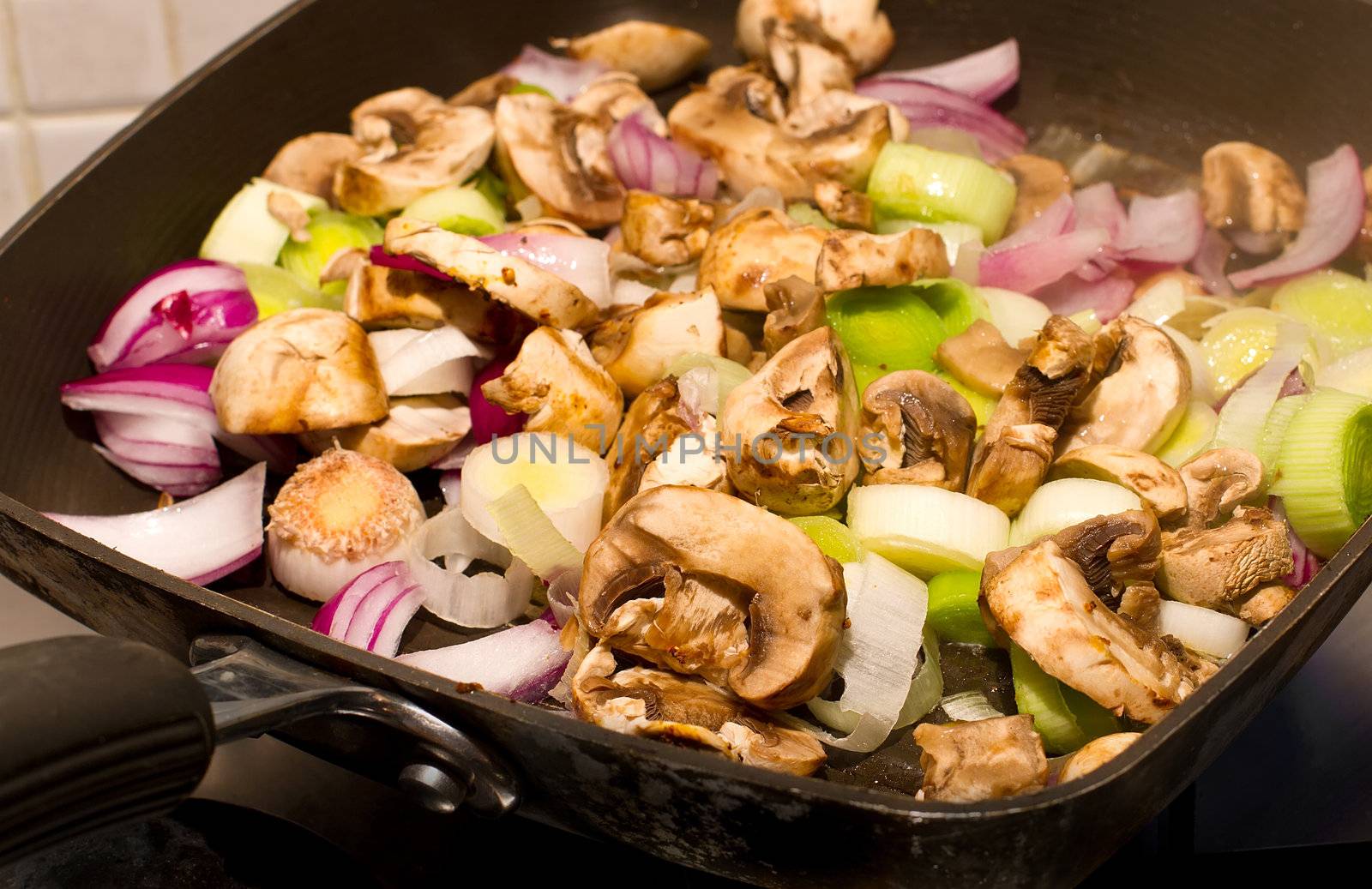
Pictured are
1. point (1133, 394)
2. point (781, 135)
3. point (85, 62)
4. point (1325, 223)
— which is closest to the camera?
point (1133, 394)

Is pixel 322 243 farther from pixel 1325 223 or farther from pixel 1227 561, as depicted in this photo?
pixel 1325 223

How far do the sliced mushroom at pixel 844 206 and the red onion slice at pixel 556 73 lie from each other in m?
0.54

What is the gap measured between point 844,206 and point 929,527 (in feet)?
1.81

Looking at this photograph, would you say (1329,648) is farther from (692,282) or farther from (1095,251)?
(692,282)

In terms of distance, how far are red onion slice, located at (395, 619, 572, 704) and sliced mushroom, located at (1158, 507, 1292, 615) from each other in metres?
0.63

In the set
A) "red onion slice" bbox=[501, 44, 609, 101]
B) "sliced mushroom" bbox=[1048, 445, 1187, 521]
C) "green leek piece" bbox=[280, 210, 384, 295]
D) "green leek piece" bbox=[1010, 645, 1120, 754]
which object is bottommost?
"green leek piece" bbox=[1010, 645, 1120, 754]

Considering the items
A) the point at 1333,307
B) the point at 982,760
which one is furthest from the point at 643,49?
the point at 982,760

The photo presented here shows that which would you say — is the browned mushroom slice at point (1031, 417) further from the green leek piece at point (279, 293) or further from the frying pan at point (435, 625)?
the green leek piece at point (279, 293)

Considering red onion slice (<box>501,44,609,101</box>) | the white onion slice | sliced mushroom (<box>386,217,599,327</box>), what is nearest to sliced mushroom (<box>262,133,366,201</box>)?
red onion slice (<box>501,44,609,101</box>)

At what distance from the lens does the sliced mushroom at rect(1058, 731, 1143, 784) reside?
968 millimetres

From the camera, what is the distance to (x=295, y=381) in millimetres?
1346

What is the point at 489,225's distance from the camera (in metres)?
1.63

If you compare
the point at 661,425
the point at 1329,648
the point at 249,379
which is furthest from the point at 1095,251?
the point at 249,379

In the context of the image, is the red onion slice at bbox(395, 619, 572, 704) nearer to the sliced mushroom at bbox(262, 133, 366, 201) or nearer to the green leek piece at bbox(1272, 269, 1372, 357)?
the sliced mushroom at bbox(262, 133, 366, 201)
